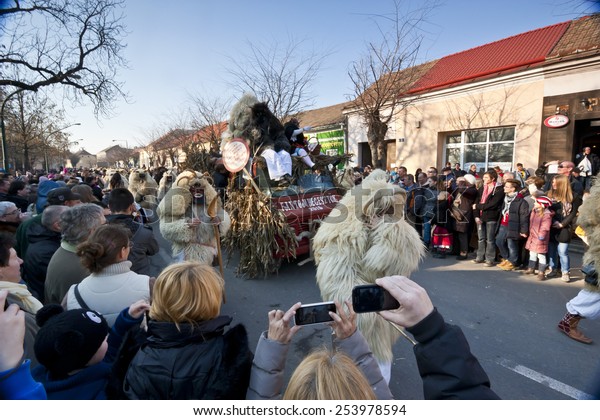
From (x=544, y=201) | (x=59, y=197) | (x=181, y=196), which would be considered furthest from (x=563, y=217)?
(x=59, y=197)

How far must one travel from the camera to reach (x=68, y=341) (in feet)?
4.35

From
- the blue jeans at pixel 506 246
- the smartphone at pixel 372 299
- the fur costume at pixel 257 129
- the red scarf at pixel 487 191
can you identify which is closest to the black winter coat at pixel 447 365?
the smartphone at pixel 372 299

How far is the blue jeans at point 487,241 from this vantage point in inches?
239

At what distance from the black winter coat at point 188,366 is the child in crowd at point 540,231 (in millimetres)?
5575

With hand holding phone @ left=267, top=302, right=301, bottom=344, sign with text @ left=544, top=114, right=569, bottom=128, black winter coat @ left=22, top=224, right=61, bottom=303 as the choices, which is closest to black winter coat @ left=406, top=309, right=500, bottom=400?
hand holding phone @ left=267, top=302, right=301, bottom=344

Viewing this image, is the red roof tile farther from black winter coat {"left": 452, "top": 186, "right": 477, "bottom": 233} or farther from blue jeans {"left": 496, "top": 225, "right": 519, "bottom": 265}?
blue jeans {"left": 496, "top": 225, "right": 519, "bottom": 265}

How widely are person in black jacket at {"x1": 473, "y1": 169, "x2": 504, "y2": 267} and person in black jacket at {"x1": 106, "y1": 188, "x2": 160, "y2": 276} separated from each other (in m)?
5.78

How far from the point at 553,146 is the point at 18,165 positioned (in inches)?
2047

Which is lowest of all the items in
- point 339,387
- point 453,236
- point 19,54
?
point 453,236

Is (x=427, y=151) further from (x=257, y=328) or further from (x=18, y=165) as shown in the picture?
(x=18, y=165)

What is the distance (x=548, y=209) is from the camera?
513 cm

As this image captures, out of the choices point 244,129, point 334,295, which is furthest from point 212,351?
point 244,129

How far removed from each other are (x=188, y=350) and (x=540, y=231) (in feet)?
19.1

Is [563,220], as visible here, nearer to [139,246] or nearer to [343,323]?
[343,323]
